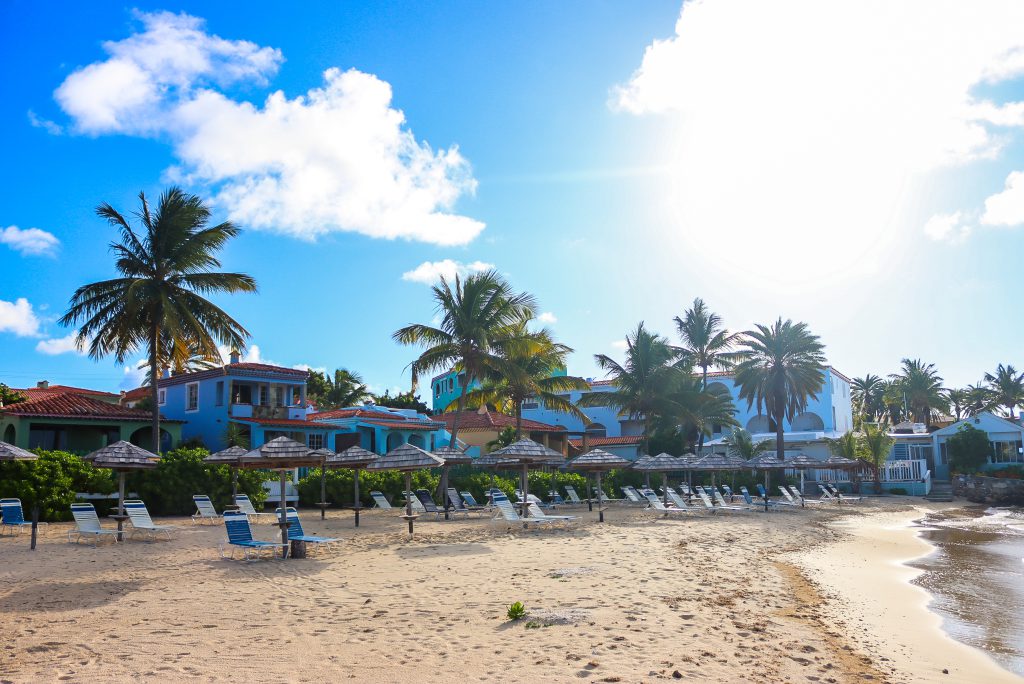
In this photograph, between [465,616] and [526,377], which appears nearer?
[465,616]

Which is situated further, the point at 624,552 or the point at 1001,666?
the point at 624,552

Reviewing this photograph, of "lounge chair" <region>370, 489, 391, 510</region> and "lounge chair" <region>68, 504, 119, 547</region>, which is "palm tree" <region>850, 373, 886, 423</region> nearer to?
"lounge chair" <region>370, 489, 391, 510</region>

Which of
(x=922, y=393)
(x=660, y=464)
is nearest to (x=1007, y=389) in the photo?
(x=922, y=393)

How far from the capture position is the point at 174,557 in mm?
12578

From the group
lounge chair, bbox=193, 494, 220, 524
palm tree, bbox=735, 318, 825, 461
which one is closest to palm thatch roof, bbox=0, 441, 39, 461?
lounge chair, bbox=193, 494, 220, 524

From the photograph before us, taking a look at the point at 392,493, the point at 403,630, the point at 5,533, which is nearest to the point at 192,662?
the point at 403,630

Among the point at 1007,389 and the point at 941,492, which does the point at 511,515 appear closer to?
the point at 941,492

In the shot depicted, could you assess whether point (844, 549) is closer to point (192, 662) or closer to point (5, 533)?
point (192, 662)

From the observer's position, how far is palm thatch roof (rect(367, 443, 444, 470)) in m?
17.0

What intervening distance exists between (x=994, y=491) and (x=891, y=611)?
105 feet

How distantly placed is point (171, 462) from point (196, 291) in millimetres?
6797

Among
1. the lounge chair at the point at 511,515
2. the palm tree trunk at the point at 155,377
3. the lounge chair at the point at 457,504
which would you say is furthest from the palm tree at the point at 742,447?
the palm tree trunk at the point at 155,377

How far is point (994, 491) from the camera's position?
36125mm

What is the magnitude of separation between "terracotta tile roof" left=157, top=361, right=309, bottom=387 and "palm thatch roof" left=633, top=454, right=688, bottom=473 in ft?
51.4
